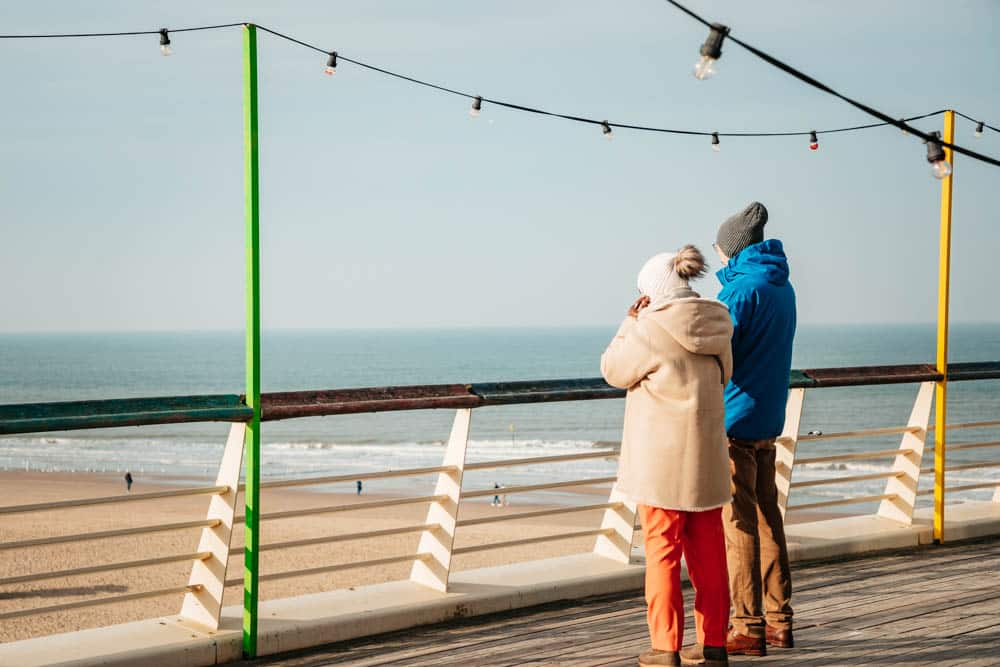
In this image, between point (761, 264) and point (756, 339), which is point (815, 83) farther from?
point (756, 339)

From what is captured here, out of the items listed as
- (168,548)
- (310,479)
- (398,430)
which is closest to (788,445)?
(310,479)

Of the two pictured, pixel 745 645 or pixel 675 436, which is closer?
pixel 675 436

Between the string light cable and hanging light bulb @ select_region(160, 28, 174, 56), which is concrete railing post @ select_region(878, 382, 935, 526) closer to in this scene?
the string light cable

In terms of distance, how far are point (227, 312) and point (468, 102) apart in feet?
327

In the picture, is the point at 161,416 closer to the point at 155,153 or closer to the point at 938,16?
the point at 938,16

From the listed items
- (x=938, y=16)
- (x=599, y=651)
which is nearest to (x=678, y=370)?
(x=599, y=651)

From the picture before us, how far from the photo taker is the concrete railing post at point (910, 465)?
5.88 meters

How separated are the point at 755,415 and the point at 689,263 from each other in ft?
2.16

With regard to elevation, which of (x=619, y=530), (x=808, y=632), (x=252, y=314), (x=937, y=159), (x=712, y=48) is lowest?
(x=808, y=632)

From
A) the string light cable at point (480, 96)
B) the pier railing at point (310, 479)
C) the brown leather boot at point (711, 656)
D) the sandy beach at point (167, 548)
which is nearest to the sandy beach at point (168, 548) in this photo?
the sandy beach at point (167, 548)

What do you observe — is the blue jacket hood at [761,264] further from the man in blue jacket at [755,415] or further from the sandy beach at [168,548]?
the sandy beach at [168,548]

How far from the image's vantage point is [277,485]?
12.4 feet

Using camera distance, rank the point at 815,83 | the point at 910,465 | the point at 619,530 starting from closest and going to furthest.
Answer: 1. the point at 815,83
2. the point at 619,530
3. the point at 910,465

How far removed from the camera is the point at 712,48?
10.8 feet
